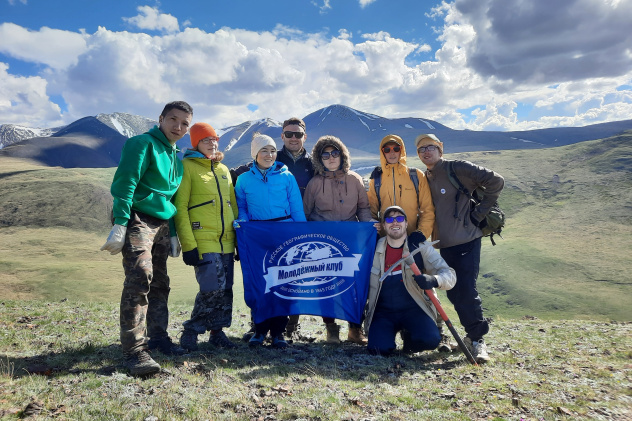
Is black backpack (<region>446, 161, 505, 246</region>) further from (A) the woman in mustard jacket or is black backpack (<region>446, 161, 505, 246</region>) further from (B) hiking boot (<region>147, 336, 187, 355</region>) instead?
(B) hiking boot (<region>147, 336, 187, 355</region>)

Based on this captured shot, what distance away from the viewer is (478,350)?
8688mm

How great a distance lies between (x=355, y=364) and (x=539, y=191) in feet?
446

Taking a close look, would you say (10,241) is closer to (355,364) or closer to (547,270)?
(355,364)

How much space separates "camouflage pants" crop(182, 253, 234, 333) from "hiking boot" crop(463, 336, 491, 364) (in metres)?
5.71

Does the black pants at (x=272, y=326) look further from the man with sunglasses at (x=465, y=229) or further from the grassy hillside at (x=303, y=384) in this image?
the man with sunglasses at (x=465, y=229)

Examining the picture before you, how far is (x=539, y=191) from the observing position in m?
123

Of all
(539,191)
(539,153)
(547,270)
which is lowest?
(547,270)

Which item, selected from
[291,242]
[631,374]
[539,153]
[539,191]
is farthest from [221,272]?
[539,153]

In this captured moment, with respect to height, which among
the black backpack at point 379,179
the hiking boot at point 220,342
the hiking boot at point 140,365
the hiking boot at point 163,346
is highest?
the black backpack at point 379,179

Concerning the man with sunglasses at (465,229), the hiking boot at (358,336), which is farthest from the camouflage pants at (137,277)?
the man with sunglasses at (465,229)

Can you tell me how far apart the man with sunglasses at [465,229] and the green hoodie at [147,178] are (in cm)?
611

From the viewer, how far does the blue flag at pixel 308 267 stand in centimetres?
923

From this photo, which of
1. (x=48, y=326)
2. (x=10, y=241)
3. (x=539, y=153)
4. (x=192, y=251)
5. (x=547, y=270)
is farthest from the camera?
(x=539, y=153)

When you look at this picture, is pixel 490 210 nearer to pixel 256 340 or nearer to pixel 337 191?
pixel 337 191
